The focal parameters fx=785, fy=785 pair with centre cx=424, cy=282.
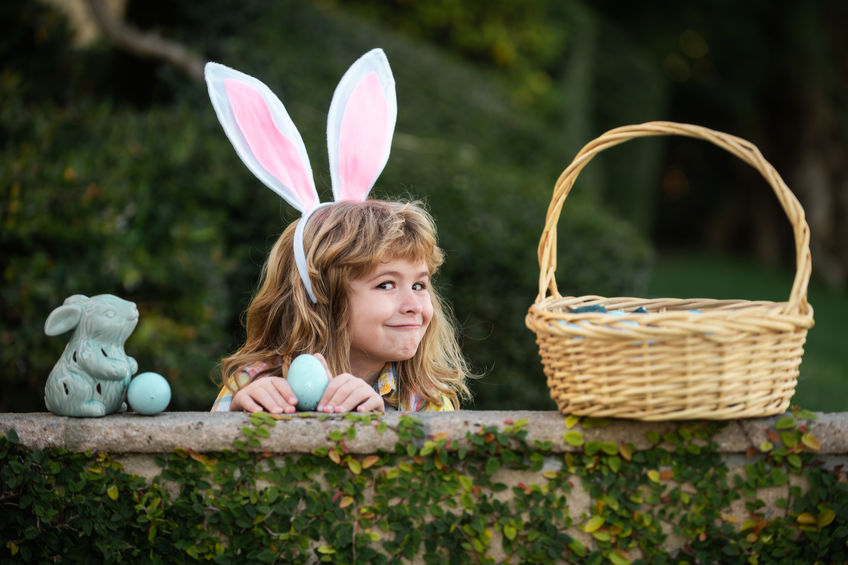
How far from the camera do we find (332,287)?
2250 millimetres

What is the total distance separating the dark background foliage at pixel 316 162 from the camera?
11.5 ft

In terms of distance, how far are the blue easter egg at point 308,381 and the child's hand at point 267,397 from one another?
0.02 metres

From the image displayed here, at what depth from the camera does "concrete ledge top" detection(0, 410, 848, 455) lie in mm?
1861

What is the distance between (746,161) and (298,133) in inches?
49.0

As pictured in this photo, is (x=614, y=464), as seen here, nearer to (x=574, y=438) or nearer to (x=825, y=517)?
(x=574, y=438)

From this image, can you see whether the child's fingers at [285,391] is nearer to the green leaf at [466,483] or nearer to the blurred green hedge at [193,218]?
the green leaf at [466,483]

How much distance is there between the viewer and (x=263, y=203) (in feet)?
14.9

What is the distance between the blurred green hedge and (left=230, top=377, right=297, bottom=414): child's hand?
2.76 ft

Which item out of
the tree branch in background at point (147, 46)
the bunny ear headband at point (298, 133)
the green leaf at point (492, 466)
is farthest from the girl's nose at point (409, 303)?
the tree branch in background at point (147, 46)

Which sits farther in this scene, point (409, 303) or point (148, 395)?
point (409, 303)

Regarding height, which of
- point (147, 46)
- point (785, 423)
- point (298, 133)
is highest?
point (147, 46)

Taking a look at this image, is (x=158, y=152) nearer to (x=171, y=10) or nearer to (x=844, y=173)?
(x=171, y=10)

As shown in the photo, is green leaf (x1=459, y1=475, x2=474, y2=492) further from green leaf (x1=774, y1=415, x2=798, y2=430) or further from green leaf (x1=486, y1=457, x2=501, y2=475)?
green leaf (x1=774, y1=415, x2=798, y2=430)

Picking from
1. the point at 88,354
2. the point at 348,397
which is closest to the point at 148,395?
the point at 88,354
